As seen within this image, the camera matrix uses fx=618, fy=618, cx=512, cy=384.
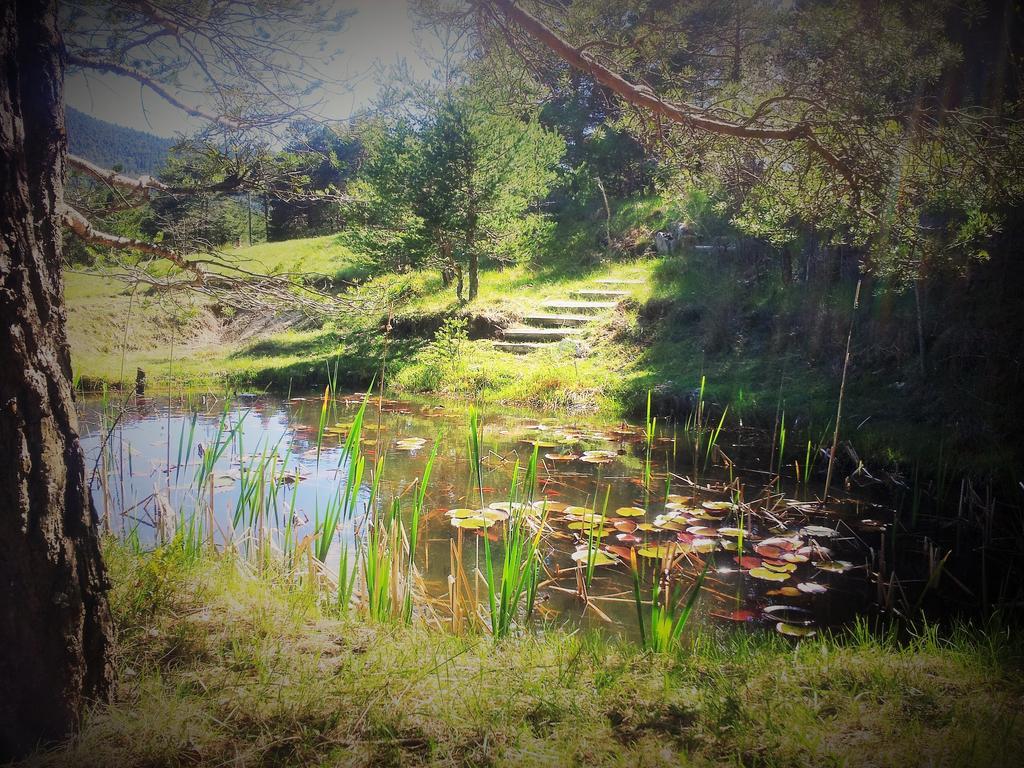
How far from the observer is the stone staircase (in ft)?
37.7

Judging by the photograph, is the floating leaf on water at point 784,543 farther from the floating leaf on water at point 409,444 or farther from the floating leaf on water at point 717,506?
the floating leaf on water at point 409,444

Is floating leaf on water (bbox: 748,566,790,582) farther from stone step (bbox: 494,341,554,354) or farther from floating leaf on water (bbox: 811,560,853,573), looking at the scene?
stone step (bbox: 494,341,554,354)

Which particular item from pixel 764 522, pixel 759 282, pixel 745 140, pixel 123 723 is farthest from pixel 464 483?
pixel 759 282

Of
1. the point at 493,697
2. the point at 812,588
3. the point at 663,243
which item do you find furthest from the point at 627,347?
the point at 493,697

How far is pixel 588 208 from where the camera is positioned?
742 inches

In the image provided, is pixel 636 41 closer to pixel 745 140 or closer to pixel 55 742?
pixel 745 140

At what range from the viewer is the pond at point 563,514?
3.23 m

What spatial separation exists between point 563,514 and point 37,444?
345 centimetres

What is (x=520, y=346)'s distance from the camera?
11422 millimetres

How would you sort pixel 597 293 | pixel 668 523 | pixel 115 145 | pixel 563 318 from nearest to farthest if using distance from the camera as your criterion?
pixel 115 145 → pixel 668 523 → pixel 563 318 → pixel 597 293

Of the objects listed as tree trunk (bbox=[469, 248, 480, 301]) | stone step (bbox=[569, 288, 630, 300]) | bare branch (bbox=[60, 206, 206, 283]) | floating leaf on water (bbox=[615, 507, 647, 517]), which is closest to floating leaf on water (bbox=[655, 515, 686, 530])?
floating leaf on water (bbox=[615, 507, 647, 517])

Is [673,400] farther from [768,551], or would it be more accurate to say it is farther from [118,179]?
[118,179]

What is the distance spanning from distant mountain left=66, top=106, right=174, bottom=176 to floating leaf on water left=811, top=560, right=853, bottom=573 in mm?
4314

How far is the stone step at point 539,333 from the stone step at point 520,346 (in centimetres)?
18
